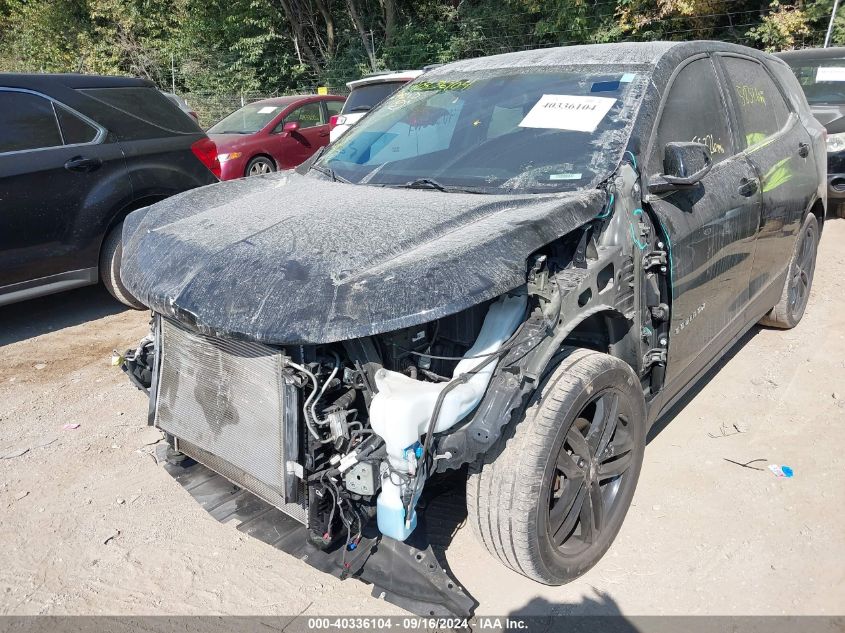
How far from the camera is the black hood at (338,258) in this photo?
1892 millimetres

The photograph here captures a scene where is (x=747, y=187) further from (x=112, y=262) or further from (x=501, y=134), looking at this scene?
(x=112, y=262)

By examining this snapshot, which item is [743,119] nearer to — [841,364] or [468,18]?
[841,364]

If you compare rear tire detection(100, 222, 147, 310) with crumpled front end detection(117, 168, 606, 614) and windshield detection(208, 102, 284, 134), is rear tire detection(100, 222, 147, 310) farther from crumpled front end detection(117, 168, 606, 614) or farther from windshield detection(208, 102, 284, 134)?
windshield detection(208, 102, 284, 134)

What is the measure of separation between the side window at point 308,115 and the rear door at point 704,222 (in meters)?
8.70

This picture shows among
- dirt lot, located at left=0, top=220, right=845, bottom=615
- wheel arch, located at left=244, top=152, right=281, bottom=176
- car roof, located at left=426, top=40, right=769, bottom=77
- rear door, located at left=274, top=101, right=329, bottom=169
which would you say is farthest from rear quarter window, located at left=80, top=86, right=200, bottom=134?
rear door, located at left=274, top=101, right=329, bottom=169

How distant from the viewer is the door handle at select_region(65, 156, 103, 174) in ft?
16.4

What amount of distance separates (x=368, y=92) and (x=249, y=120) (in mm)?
3359

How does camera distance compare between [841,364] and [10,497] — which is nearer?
[10,497]

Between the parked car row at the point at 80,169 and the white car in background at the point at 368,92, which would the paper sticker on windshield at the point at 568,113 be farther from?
the white car in background at the point at 368,92

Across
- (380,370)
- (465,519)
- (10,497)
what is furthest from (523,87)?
(10,497)

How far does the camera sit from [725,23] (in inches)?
538

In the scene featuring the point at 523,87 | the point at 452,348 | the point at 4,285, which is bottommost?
the point at 4,285

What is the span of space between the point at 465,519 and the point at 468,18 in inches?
655

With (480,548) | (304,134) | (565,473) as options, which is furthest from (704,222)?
(304,134)
